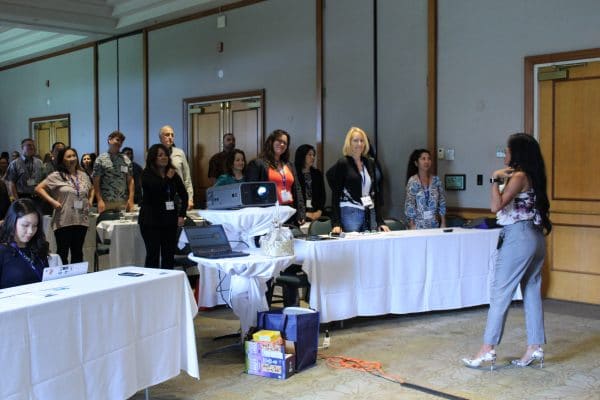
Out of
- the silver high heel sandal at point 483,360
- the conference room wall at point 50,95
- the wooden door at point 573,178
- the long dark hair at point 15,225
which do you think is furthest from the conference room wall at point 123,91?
the silver high heel sandal at point 483,360

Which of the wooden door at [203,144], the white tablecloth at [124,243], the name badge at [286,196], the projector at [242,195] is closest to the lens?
the projector at [242,195]

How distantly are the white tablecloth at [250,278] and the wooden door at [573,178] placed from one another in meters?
3.02

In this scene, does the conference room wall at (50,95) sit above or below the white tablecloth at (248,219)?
above

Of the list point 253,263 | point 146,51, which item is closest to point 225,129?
point 146,51

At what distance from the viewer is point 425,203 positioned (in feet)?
19.8

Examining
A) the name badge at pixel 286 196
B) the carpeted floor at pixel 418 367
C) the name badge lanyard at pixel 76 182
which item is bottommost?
the carpeted floor at pixel 418 367

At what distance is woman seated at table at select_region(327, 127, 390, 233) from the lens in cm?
518

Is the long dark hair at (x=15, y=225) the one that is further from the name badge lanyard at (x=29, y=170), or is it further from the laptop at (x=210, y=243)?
the name badge lanyard at (x=29, y=170)

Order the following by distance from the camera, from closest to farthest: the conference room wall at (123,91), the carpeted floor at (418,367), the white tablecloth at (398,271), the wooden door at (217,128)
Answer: the carpeted floor at (418,367)
the white tablecloth at (398,271)
the wooden door at (217,128)
the conference room wall at (123,91)

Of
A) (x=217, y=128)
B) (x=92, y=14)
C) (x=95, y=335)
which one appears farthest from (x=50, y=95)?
(x=95, y=335)

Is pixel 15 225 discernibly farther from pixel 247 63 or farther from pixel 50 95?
pixel 50 95

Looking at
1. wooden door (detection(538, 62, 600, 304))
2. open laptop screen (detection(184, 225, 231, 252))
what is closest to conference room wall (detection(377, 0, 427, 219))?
wooden door (detection(538, 62, 600, 304))

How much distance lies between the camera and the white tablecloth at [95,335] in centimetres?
242

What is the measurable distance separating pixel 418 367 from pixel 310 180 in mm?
3260
